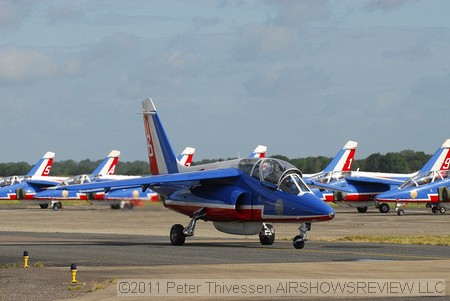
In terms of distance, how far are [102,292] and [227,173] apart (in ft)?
41.2

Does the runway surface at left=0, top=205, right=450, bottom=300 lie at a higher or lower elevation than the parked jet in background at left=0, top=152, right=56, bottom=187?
lower

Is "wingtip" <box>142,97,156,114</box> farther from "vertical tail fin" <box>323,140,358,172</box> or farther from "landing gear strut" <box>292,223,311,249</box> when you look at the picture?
"vertical tail fin" <box>323,140,358,172</box>

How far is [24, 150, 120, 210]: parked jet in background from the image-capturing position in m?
74.0

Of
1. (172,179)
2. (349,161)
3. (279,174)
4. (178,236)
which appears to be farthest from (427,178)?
(172,179)

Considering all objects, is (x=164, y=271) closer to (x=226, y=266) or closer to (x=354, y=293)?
(x=226, y=266)

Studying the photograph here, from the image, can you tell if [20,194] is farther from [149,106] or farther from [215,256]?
[215,256]

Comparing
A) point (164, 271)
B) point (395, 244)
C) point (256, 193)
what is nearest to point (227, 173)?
point (256, 193)

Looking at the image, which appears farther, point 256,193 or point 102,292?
point 256,193

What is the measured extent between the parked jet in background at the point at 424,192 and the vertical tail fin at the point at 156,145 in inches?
1035

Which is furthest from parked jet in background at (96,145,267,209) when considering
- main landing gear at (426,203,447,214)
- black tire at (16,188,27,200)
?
main landing gear at (426,203,447,214)

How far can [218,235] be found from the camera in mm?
Answer: 40094

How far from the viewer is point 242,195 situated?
97.1ft

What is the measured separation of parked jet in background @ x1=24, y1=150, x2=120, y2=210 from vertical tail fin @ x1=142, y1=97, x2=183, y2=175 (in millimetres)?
36797

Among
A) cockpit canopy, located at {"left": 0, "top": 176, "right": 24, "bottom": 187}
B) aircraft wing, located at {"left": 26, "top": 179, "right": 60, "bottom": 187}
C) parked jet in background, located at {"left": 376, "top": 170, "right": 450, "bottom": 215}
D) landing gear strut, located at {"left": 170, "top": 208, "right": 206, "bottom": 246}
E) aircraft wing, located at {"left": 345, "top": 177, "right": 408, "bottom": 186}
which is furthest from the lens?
cockpit canopy, located at {"left": 0, "top": 176, "right": 24, "bottom": 187}
